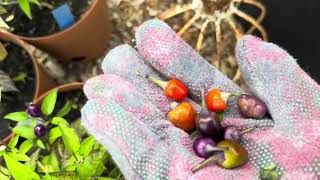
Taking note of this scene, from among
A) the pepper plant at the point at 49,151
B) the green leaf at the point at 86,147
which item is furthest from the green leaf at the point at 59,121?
the green leaf at the point at 86,147

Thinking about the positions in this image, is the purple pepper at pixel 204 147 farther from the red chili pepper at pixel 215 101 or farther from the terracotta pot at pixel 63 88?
the terracotta pot at pixel 63 88

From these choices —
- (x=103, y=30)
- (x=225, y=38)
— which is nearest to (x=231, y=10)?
Answer: (x=225, y=38)

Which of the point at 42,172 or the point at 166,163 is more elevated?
the point at 166,163

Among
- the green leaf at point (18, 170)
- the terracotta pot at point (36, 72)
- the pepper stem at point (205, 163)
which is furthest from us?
the terracotta pot at point (36, 72)

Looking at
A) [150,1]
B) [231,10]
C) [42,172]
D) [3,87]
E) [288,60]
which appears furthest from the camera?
[150,1]

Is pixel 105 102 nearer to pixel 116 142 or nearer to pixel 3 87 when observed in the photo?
pixel 116 142

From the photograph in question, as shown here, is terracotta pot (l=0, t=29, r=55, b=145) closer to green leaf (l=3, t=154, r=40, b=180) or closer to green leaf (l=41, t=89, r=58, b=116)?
green leaf (l=41, t=89, r=58, b=116)

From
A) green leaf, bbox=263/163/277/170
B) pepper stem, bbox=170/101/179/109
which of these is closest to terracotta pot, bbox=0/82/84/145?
pepper stem, bbox=170/101/179/109
